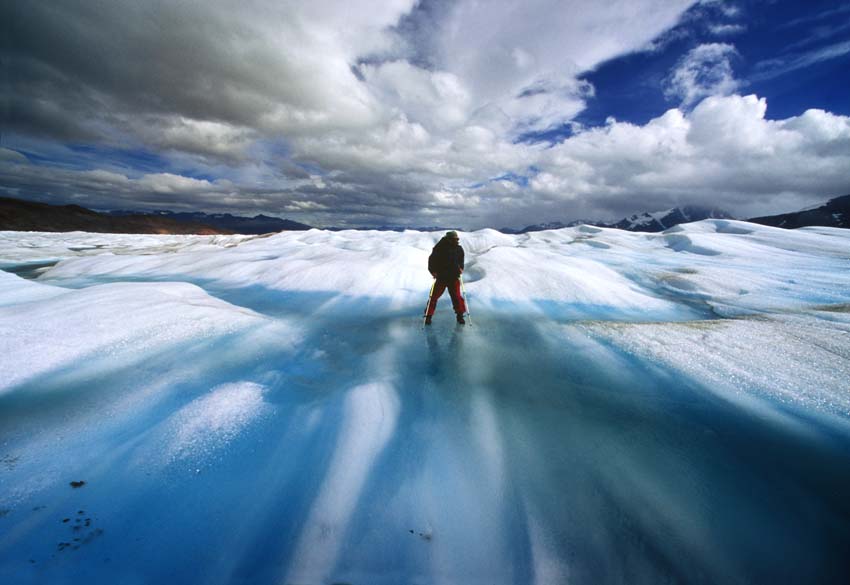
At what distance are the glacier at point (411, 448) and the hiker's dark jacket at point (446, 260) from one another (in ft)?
4.68

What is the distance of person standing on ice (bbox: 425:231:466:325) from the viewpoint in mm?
8062

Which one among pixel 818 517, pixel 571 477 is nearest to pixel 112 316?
pixel 571 477

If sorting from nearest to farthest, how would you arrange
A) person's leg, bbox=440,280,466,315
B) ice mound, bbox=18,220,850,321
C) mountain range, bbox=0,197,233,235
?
person's leg, bbox=440,280,466,315 < ice mound, bbox=18,220,850,321 < mountain range, bbox=0,197,233,235

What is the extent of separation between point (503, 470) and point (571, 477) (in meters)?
0.68

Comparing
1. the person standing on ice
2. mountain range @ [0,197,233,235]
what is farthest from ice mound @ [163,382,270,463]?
mountain range @ [0,197,233,235]

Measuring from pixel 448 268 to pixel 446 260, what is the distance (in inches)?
8.2

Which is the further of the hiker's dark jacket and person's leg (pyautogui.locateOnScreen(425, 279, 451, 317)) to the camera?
person's leg (pyautogui.locateOnScreen(425, 279, 451, 317))

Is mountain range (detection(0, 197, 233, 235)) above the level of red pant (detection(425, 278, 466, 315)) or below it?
above

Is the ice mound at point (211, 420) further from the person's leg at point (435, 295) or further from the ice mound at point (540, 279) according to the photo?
the ice mound at point (540, 279)

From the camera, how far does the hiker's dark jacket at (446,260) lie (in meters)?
8.06

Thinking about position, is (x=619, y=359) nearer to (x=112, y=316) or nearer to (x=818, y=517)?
(x=818, y=517)

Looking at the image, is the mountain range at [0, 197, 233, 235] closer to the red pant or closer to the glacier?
the glacier

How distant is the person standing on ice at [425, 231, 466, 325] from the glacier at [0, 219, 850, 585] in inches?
30.3

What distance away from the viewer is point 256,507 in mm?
2920
